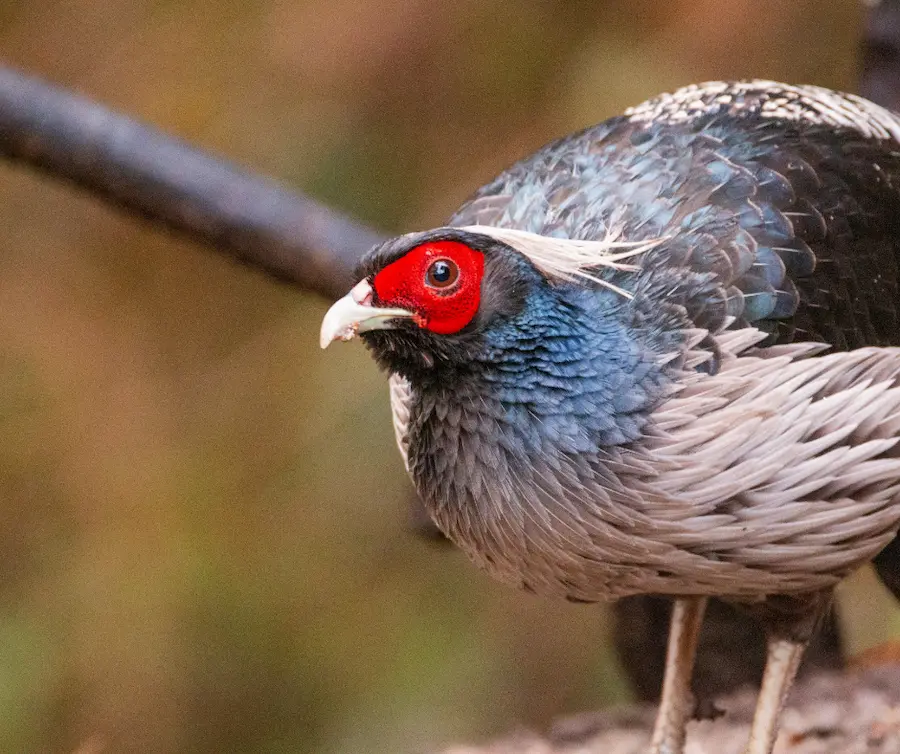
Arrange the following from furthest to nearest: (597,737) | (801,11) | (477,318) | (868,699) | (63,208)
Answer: (63,208) → (801,11) → (597,737) → (868,699) → (477,318)

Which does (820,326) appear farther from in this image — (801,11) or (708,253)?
(801,11)

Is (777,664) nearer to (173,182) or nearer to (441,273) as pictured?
(441,273)

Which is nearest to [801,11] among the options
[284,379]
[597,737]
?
[284,379]

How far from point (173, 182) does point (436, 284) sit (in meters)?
1.53

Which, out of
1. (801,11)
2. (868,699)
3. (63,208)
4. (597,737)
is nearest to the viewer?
(868,699)

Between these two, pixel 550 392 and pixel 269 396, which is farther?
pixel 269 396

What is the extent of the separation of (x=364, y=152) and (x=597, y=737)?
8.90 feet

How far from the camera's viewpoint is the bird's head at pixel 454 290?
2.12m

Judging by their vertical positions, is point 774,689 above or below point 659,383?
below

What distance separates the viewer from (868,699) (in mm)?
3451

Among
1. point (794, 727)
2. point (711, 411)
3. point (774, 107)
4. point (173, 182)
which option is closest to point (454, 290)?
point (711, 411)

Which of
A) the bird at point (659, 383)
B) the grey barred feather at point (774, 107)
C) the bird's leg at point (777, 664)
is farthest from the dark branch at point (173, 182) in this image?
the bird's leg at point (777, 664)

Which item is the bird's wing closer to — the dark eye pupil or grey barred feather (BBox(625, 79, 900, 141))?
grey barred feather (BBox(625, 79, 900, 141))

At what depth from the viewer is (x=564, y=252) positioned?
2184 mm
